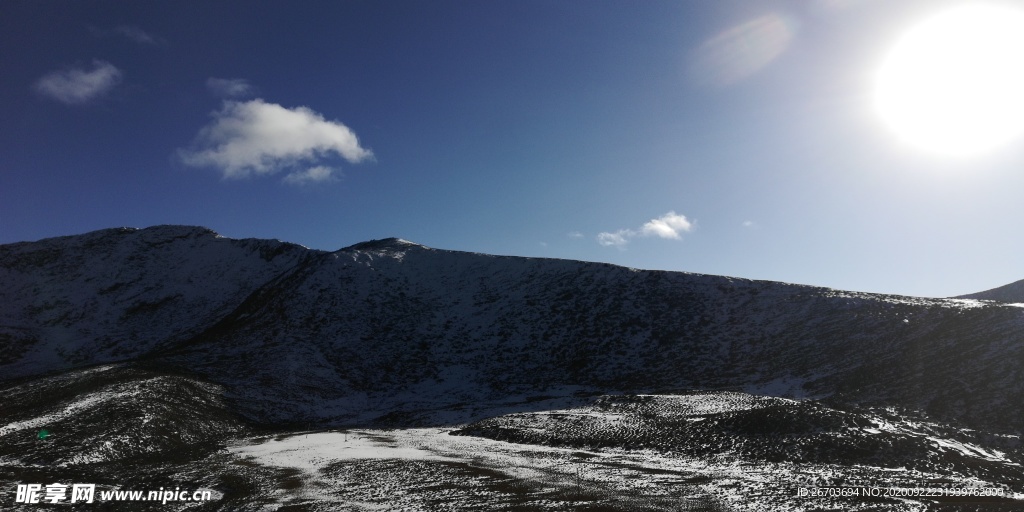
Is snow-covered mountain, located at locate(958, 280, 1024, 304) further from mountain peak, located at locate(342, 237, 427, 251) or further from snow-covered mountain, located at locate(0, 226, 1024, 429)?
mountain peak, located at locate(342, 237, 427, 251)

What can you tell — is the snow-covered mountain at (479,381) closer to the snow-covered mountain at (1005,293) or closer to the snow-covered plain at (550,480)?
the snow-covered plain at (550,480)

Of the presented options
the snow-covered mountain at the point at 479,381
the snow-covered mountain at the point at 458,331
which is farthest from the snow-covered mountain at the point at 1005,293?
the snow-covered mountain at the point at 479,381

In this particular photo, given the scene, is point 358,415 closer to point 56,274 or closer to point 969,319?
point 969,319

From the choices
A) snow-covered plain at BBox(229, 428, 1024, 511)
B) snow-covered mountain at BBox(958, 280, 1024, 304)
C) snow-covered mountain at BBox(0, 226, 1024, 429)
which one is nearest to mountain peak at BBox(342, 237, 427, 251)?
snow-covered mountain at BBox(0, 226, 1024, 429)

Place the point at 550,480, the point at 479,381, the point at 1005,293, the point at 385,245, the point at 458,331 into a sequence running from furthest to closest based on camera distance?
the point at 385,245 → the point at 1005,293 → the point at 458,331 → the point at 479,381 → the point at 550,480

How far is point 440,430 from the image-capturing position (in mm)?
42281

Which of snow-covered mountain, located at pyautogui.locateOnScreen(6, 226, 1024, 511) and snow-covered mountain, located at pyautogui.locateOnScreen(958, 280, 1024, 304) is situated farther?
snow-covered mountain, located at pyautogui.locateOnScreen(958, 280, 1024, 304)

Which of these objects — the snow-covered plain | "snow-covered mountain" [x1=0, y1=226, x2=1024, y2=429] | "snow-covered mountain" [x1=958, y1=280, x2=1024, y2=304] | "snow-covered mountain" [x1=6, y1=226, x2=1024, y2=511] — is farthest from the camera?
"snow-covered mountain" [x1=958, y1=280, x2=1024, y2=304]

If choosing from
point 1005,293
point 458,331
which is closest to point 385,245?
point 458,331

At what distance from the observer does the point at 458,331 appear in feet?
249

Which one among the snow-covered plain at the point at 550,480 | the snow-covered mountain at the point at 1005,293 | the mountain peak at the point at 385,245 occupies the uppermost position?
the mountain peak at the point at 385,245

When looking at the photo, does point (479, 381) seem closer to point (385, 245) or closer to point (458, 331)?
point (458, 331)

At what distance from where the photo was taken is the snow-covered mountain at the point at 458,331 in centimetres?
4744

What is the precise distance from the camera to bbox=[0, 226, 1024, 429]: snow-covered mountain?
1868 inches
